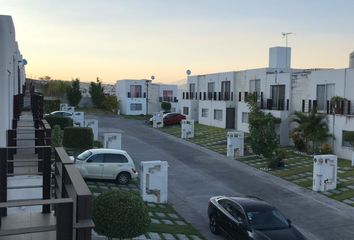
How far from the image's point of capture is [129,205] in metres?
10.2

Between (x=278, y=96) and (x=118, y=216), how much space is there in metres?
28.9

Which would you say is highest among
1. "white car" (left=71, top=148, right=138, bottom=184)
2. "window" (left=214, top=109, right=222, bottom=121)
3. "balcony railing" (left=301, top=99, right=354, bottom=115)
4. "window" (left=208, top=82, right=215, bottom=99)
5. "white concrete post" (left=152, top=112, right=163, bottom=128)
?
"window" (left=208, top=82, right=215, bottom=99)

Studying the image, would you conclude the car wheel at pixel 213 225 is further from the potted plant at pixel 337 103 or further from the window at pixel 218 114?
the window at pixel 218 114

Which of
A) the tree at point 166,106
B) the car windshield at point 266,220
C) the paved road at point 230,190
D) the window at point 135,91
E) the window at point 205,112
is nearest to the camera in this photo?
the car windshield at point 266,220

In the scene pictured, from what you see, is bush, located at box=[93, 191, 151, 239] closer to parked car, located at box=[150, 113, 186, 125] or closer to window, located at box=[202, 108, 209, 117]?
parked car, located at box=[150, 113, 186, 125]

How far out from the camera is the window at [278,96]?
36.4 meters

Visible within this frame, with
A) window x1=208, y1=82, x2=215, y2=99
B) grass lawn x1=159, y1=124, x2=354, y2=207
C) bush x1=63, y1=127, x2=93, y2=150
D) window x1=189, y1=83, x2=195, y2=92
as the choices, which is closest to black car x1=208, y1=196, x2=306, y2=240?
grass lawn x1=159, y1=124, x2=354, y2=207

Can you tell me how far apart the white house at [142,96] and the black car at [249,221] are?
160 feet

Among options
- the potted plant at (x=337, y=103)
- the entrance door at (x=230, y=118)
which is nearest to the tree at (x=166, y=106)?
the entrance door at (x=230, y=118)

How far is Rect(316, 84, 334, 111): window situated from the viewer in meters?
31.2

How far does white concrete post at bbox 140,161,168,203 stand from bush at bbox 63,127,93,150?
11186 millimetres

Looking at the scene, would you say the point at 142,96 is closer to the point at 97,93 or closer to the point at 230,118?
the point at 97,93

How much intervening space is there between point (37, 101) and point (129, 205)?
30.8 feet

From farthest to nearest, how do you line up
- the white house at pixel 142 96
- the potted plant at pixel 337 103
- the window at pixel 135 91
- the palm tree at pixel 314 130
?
the window at pixel 135 91 → the white house at pixel 142 96 → the palm tree at pixel 314 130 → the potted plant at pixel 337 103
